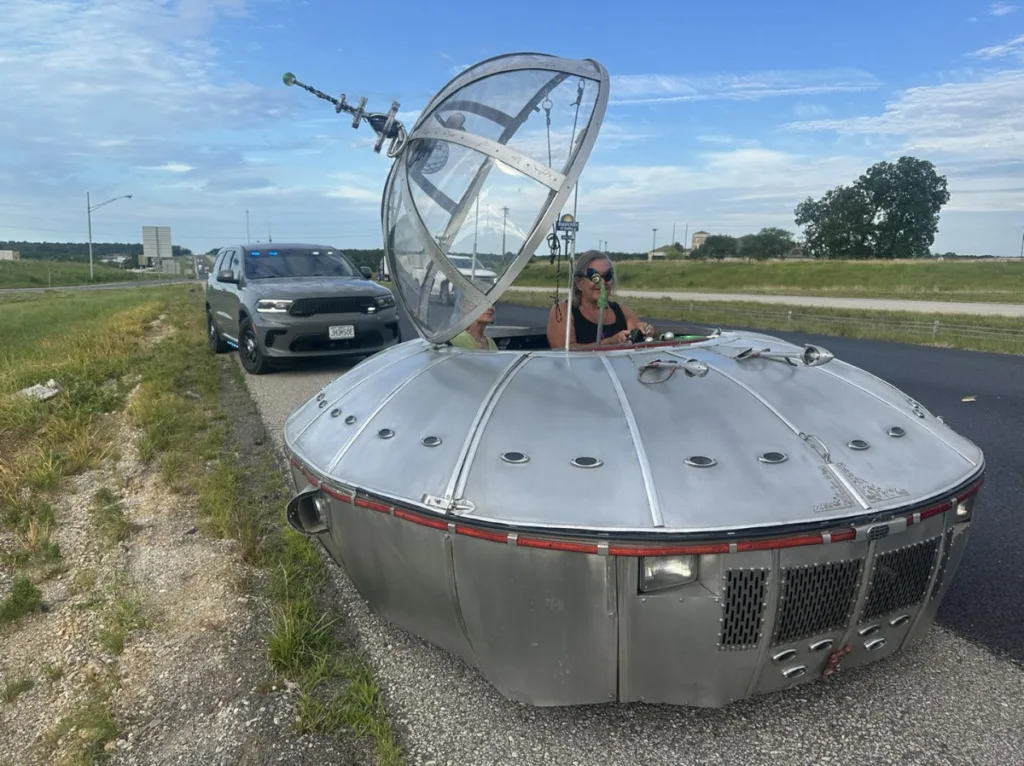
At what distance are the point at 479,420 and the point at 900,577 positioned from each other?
1.65 m

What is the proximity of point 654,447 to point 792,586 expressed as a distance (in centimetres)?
64

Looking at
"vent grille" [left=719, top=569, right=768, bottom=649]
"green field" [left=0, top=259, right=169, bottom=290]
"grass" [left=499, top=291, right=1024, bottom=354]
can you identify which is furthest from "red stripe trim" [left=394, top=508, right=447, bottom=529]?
"green field" [left=0, top=259, right=169, bottom=290]

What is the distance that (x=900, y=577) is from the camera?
2654 mm

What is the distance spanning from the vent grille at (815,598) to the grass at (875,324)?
34.4 ft

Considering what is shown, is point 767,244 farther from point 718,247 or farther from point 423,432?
point 423,432

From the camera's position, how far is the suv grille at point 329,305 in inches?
405

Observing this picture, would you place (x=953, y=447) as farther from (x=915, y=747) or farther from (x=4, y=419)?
(x=4, y=419)

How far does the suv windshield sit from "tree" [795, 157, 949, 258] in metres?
78.6

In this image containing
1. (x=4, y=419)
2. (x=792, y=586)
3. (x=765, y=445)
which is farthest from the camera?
(x=4, y=419)

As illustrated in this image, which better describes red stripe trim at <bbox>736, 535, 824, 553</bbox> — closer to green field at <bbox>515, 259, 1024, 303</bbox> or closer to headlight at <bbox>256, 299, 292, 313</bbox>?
headlight at <bbox>256, 299, 292, 313</bbox>

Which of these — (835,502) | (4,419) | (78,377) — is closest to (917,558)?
(835,502)

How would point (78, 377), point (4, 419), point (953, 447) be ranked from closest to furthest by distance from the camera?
point (953, 447) < point (4, 419) < point (78, 377)

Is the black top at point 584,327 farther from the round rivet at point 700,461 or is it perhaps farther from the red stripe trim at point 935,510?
the red stripe trim at point 935,510

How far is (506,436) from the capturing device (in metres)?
2.73
